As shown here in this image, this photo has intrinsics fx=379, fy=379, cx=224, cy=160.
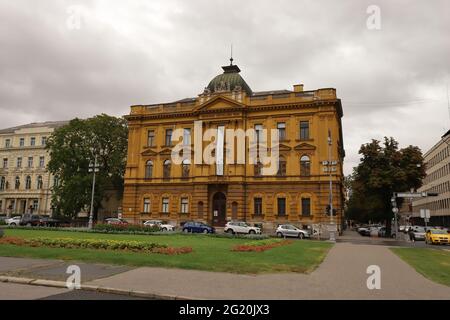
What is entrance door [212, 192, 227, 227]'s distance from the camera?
48125 mm

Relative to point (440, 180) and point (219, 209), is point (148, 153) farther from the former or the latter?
point (440, 180)

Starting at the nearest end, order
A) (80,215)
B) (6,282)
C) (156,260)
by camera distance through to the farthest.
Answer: (6,282) < (156,260) < (80,215)

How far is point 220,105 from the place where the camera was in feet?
162

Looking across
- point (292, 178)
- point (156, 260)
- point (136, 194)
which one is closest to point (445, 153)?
point (292, 178)

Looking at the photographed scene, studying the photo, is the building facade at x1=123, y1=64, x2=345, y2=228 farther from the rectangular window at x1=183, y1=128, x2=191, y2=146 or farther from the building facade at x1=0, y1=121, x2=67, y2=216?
the building facade at x1=0, y1=121, x2=67, y2=216

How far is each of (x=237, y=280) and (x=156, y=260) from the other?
4489mm

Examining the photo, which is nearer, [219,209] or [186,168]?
[219,209]

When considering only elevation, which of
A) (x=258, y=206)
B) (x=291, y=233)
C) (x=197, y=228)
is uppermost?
(x=258, y=206)

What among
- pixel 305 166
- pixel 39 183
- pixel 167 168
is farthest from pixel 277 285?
pixel 39 183

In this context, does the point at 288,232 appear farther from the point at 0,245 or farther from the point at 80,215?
the point at 80,215

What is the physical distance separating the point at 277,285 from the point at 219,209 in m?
38.1

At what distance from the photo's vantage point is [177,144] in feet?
169

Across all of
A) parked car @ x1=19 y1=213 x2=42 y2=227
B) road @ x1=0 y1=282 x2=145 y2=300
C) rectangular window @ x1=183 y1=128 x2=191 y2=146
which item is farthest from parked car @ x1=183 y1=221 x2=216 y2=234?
road @ x1=0 y1=282 x2=145 y2=300

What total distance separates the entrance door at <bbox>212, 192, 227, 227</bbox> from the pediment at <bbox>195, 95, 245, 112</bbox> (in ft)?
36.2
